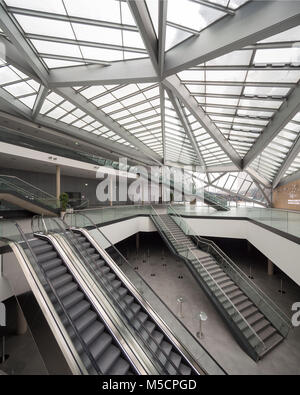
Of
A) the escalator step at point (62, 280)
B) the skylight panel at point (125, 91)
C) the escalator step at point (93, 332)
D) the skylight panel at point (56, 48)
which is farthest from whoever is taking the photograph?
the skylight panel at point (125, 91)

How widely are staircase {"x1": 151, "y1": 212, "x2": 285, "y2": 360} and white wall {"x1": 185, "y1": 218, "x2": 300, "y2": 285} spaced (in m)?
2.35

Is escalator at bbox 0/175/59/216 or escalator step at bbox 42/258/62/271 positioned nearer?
escalator step at bbox 42/258/62/271

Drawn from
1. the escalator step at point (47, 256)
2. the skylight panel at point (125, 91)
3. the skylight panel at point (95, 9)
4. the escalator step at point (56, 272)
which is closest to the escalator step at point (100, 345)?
the escalator step at point (56, 272)

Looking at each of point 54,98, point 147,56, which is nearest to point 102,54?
point 147,56

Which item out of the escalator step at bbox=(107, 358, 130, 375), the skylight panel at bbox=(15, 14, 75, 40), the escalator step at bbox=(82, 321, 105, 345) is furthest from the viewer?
the skylight panel at bbox=(15, 14, 75, 40)

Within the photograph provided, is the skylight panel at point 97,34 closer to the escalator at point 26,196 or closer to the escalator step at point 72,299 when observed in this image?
the escalator at point 26,196

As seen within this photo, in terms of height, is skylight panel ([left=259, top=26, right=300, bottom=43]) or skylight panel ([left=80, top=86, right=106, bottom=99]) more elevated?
skylight panel ([left=80, top=86, right=106, bottom=99])

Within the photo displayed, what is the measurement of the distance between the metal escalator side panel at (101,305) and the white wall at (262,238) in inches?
249

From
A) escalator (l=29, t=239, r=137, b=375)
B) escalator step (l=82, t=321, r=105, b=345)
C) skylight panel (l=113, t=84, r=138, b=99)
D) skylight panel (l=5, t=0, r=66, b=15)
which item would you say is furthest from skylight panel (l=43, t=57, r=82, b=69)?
escalator step (l=82, t=321, r=105, b=345)

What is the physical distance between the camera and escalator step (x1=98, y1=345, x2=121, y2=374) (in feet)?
12.5

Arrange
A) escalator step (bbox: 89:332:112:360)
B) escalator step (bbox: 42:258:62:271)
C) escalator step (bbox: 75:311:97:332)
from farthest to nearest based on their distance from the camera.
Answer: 1. escalator step (bbox: 42:258:62:271)
2. escalator step (bbox: 75:311:97:332)
3. escalator step (bbox: 89:332:112:360)

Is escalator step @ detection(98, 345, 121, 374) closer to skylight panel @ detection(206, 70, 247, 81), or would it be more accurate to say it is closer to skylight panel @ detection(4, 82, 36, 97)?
skylight panel @ detection(206, 70, 247, 81)

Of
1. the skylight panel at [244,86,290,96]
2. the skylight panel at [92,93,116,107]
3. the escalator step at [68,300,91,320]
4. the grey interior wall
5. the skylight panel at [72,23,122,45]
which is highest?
the skylight panel at [92,93,116,107]

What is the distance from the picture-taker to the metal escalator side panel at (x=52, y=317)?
3.44m
